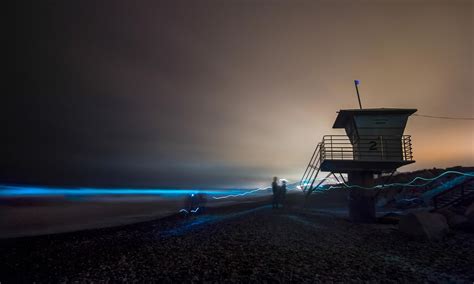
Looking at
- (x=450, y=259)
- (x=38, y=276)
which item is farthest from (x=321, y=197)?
(x=38, y=276)

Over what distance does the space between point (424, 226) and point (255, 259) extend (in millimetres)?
9897

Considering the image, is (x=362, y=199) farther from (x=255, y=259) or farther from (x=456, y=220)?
(x=255, y=259)

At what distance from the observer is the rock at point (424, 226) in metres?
12.4

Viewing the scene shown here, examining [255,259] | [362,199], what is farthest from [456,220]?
[255,259]

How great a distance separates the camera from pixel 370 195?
1977 centimetres

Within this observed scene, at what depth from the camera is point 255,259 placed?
905 centimetres

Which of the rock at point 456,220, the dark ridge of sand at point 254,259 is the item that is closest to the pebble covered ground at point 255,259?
the dark ridge of sand at point 254,259

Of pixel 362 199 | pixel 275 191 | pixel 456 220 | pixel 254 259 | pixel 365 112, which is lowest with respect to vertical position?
pixel 254 259

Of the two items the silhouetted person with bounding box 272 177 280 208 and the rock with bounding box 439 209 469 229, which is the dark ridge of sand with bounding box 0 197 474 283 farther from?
the silhouetted person with bounding box 272 177 280 208

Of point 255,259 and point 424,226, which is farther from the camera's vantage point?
point 424,226

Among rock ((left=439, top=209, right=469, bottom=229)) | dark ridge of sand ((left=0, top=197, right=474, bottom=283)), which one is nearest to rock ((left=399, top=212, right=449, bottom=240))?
dark ridge of sand ((left=0, top=197, right=474, bottom=283))

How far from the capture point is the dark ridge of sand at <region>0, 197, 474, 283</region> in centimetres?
771

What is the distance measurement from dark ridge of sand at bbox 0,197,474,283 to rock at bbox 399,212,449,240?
0.49 m

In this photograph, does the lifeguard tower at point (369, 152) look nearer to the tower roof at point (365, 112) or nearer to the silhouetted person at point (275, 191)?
the tower roof at point (365, 112)
